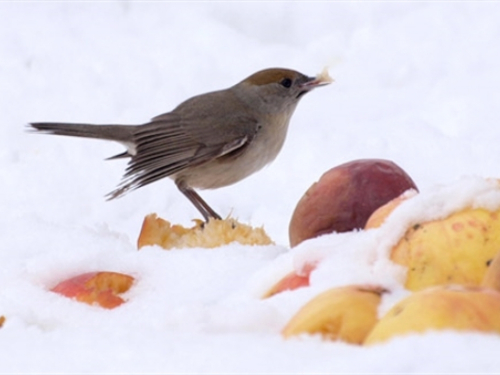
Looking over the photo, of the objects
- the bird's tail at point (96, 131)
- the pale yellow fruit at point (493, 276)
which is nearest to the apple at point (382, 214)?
the pale yellow fruit at point (493, 276)

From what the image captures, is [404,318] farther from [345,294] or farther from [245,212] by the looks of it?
[245,212]

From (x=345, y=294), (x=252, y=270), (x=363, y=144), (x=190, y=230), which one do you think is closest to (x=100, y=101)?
(x=363, y=144)

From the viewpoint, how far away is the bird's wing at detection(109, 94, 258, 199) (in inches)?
193

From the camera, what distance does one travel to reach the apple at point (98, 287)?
2578 millimetres

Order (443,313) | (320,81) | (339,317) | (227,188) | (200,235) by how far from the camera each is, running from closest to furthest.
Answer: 1. (443,313)
2. (339,317)
3. (200,235)
4. (320,81)
5. (227,188)

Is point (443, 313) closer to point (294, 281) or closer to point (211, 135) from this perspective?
point (294, 281)

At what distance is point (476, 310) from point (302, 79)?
12.6 feet

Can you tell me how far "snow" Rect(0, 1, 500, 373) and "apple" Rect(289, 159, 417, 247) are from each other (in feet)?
0.44

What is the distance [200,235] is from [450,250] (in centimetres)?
98

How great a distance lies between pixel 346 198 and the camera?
9.11ft

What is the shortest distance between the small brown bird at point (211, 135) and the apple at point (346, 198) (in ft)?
6.52

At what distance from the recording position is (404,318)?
186cm

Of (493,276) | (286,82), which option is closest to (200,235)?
(493,276)

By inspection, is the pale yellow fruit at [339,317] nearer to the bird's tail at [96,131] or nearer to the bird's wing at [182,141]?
the bird's wing at [182,141]
